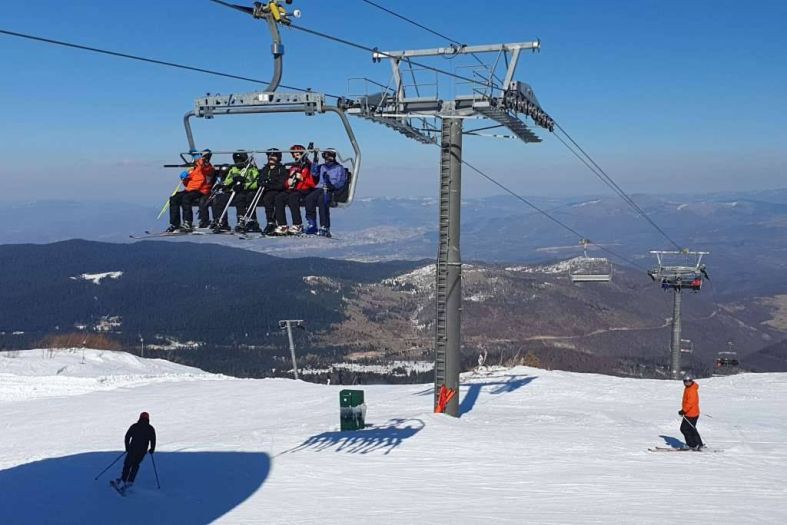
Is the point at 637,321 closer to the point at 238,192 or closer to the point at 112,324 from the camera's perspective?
the point at 112,324

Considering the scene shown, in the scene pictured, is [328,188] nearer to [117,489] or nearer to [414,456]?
[414,456]

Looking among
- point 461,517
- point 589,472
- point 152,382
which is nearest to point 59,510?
point 461,517

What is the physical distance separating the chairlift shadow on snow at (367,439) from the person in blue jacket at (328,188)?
625 cm

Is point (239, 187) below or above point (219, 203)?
above

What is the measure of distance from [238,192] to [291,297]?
143572 mm

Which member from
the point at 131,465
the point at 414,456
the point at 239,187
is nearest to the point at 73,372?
the point at 131,465

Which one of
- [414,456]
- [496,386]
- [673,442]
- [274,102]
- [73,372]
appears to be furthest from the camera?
[73,372]

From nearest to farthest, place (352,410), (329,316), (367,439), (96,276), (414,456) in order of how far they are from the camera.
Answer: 1. (414,456)
2. (367,439)
3. (352,410)
4. (329,316)
5. (96,276)

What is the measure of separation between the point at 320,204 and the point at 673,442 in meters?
10.3

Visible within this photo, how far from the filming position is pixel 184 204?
14.9 meters

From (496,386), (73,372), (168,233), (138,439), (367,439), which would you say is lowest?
(73,372)

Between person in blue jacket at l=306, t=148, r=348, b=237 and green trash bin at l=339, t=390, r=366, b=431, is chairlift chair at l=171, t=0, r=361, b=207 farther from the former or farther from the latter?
green trash bin at l=339, t=390, r=366, b=431

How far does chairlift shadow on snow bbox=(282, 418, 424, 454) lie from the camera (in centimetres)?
1814

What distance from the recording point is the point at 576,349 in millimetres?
143625
